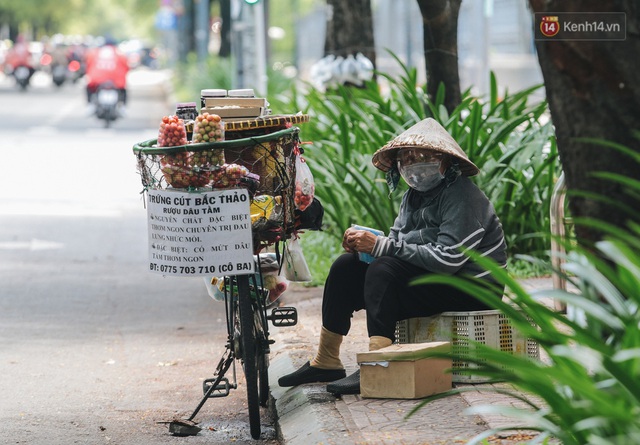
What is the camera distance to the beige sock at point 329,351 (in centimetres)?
609

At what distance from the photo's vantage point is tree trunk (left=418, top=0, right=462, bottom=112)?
31.6ft

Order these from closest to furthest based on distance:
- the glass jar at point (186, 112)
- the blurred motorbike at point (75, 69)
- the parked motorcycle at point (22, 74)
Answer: the glass jar at point (186, 112) < the parked motorcycle at point (22, 74) < the blurred motorbike at point (75, 69)

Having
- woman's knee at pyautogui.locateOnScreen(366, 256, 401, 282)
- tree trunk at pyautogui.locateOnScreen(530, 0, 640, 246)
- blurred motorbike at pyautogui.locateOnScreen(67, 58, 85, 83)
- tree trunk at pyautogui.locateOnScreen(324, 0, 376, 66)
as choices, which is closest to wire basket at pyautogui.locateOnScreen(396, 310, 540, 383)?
woman's knee at pyautogui.locateOnScreen(366, 256, 401, 282)

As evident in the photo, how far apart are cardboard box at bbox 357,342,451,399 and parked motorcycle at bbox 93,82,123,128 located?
23860 mm

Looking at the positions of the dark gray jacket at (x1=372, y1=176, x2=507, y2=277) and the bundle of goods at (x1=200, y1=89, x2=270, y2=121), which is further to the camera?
the bundle of goods at (x1=200, y1=89, x2=270, y2=121)

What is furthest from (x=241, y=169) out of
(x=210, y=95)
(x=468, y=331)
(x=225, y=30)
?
(x=225, y=30)

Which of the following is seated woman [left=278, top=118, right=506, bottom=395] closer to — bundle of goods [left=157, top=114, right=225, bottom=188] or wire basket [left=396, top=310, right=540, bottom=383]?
wire basket [left=396, top=310, right=540, bottom=383]

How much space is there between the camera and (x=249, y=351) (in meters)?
5.73

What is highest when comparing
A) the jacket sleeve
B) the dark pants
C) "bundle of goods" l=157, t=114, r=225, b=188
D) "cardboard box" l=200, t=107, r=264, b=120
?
"cardboard box" l=200, t=107, r=264, b=120

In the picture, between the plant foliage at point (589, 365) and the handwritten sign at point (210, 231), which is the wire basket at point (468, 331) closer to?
the handwritten sign at point (210, 231)

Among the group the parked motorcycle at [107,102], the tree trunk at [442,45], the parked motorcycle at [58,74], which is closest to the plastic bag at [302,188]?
the tree trunk at [442,45]

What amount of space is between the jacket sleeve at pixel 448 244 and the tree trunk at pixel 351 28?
27.1ft

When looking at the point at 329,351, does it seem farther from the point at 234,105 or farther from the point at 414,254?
the point at 234,105

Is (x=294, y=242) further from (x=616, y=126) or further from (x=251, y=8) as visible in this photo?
(x=251, y=8)
